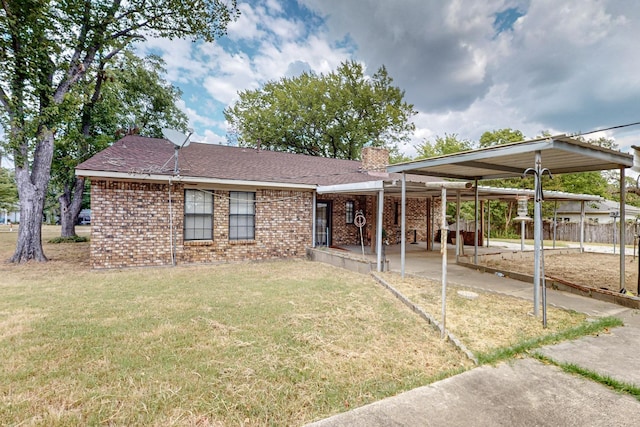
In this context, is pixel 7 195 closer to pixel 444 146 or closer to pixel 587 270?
pixel 587 270

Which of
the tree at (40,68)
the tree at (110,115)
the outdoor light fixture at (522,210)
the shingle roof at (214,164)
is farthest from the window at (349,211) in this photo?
the tree at (40,68)

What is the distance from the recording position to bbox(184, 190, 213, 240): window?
9562 millimetres

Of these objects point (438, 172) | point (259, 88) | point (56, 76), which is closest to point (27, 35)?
point (56, 76)

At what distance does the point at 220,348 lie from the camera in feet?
Answer: 11.7

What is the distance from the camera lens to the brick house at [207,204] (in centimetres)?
845

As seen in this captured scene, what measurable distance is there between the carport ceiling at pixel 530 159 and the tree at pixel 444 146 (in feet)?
74.9

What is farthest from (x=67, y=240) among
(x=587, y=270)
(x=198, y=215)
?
(x=587, y=270)

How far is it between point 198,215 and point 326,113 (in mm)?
19278

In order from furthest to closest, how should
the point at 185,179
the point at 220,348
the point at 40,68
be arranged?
the point at 40,68 → the point at 185,179 → the point at 220,348

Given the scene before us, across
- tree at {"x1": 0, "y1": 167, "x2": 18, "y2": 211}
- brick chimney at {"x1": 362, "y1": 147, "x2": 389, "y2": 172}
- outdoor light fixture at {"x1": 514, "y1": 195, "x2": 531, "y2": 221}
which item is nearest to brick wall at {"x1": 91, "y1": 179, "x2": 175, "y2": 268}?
brick chimney at {"x1": 362, "y1": 147, "x2": 389, "y2": 172}

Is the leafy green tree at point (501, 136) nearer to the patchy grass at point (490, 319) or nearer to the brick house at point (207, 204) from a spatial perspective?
the brick house at point (207, 204)

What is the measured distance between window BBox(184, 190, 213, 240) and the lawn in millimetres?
3095

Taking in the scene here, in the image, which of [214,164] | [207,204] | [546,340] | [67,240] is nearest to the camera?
[546,340]

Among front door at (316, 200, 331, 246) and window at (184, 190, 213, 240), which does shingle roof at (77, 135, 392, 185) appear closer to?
window at (184, 190, 213, 240)
